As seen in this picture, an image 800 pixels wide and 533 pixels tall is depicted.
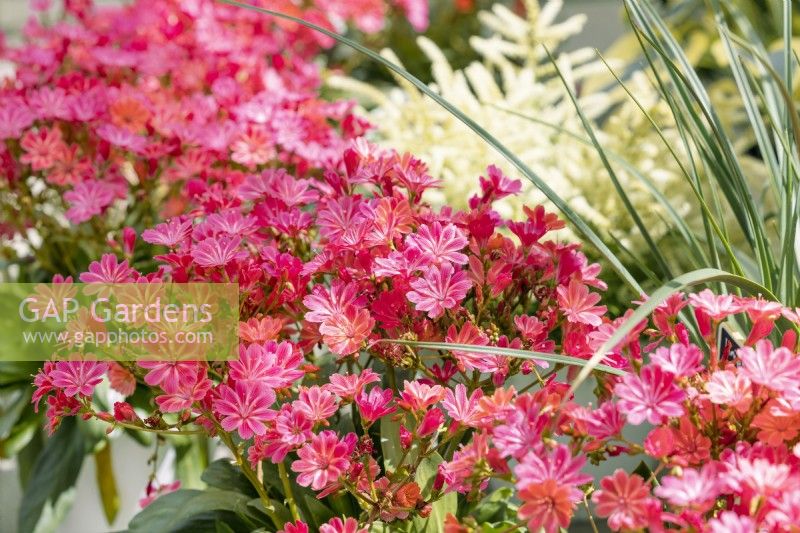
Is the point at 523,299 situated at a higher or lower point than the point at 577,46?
lower

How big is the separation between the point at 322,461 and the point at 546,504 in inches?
6.1

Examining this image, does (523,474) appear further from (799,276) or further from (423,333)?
(799,276)

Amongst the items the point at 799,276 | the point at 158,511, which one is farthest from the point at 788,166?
the point at 158,511

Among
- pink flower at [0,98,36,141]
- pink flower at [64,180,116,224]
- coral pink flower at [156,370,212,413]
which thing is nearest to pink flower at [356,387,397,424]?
coral pink flower at [156,370,212,413]

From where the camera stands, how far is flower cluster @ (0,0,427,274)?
3.14ft

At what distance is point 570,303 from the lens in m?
0.63

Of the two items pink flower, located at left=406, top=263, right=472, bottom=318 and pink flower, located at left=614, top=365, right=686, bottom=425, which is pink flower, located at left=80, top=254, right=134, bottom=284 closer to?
pink flower, located at left=406, top=263, right=472, bottom=318

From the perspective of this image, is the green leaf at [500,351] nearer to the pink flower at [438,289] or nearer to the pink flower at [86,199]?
the pink flower at [438,289]

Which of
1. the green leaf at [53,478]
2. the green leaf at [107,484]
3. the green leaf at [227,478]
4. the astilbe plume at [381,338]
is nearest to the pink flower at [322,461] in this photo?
the astilbe plume at [381,338]

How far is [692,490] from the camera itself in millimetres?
459

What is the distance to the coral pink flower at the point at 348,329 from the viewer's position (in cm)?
60

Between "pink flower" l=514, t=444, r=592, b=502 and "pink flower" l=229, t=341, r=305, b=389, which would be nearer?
"pink flower" l=514, t=444, r=592, b=502

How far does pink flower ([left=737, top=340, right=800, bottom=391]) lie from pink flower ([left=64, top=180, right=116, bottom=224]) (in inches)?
26.2

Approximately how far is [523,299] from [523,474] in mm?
251
